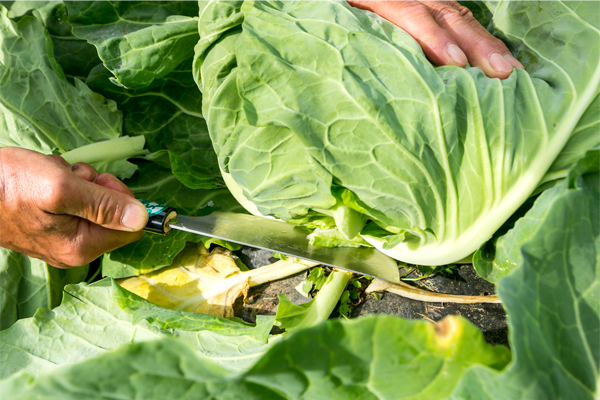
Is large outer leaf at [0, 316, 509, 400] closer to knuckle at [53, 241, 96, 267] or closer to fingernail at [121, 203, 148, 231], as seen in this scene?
fingernail at [121, 203, 148, 231]

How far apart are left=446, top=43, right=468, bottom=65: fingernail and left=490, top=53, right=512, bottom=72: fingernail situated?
0.38 ft

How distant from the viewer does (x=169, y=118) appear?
283 cm

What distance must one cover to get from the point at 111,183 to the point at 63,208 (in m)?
0.31

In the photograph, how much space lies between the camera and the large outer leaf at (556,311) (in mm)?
1007

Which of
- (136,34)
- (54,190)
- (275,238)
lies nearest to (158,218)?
(54,190)

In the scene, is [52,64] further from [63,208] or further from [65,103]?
[63,208]

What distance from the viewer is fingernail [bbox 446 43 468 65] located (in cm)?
183

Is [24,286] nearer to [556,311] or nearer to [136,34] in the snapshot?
[136,34]

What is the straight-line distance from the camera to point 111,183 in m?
2.36

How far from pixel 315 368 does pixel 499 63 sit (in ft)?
5.04

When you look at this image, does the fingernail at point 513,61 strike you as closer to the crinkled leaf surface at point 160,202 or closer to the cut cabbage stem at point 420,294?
the cut cabbage stem at point 420,294

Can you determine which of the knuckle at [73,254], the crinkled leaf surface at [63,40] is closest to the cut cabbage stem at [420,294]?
the knuckle at [73,254]

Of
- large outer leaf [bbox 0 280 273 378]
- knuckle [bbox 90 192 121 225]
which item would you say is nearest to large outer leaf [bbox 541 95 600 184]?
large outer leaf [bbox 0 280 273 378]

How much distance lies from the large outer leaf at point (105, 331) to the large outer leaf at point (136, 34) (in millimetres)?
1209
